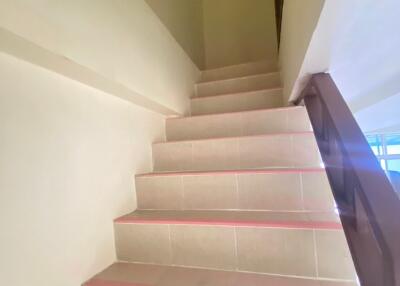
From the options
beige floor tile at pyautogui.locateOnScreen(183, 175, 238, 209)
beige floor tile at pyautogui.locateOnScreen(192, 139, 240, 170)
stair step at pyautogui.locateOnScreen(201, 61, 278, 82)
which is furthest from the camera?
stair step at pyautogui.locateOnScreen(201, 61, 278, 82)

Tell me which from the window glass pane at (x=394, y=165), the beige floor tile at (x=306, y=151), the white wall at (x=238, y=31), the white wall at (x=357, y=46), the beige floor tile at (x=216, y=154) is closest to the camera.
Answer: the white wall at (x=357, y=46)

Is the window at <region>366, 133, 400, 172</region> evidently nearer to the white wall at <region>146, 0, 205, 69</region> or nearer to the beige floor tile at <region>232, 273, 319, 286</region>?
the white wall at <region>146, 0, 205, 69</region>

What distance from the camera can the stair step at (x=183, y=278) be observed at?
1034mm

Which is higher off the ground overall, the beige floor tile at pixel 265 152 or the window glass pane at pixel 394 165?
the beige floor tile at pixel 265 152

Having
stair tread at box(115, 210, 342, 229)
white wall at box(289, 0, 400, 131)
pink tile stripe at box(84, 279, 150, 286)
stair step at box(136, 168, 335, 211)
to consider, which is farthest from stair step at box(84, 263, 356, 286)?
white wall at box(289, 0, 400, 131)

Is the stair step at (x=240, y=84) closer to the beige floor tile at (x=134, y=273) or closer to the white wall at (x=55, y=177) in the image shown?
the white wall at (x=55, y=177)

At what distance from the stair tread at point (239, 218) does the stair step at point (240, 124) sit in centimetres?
73

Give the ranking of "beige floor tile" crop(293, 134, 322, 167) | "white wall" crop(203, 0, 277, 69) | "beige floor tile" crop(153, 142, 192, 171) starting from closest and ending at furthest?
1. "beige floor tile" crop(293, 134, 322, 167)
2. "beige floor tile" crop(153, 142, 192, 171)
3. "white wall" crop(203, 0, 277, 69)

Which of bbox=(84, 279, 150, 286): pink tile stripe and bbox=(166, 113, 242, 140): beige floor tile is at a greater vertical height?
bbox=(166, 113, 242, 140): beige floor tile

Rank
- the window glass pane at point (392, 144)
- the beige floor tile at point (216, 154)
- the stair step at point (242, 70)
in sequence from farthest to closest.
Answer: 1. the window glass pane at point (392, 144)
2. the stair step at point (242, 70)
3. the beige floor tile at point (216, 154)

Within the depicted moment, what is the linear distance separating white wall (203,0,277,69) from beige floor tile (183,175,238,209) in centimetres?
275

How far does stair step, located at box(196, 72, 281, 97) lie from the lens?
2.49 m

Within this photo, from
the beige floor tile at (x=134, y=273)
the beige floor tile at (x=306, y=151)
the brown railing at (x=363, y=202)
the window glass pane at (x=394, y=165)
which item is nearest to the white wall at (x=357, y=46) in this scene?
the brown railing at (x=363, y=202)

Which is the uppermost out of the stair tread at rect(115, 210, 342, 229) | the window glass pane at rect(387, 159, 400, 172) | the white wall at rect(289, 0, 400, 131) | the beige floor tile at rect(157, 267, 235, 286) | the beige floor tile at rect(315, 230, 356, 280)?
the white wall at rect(289, 0, 400, 131)
